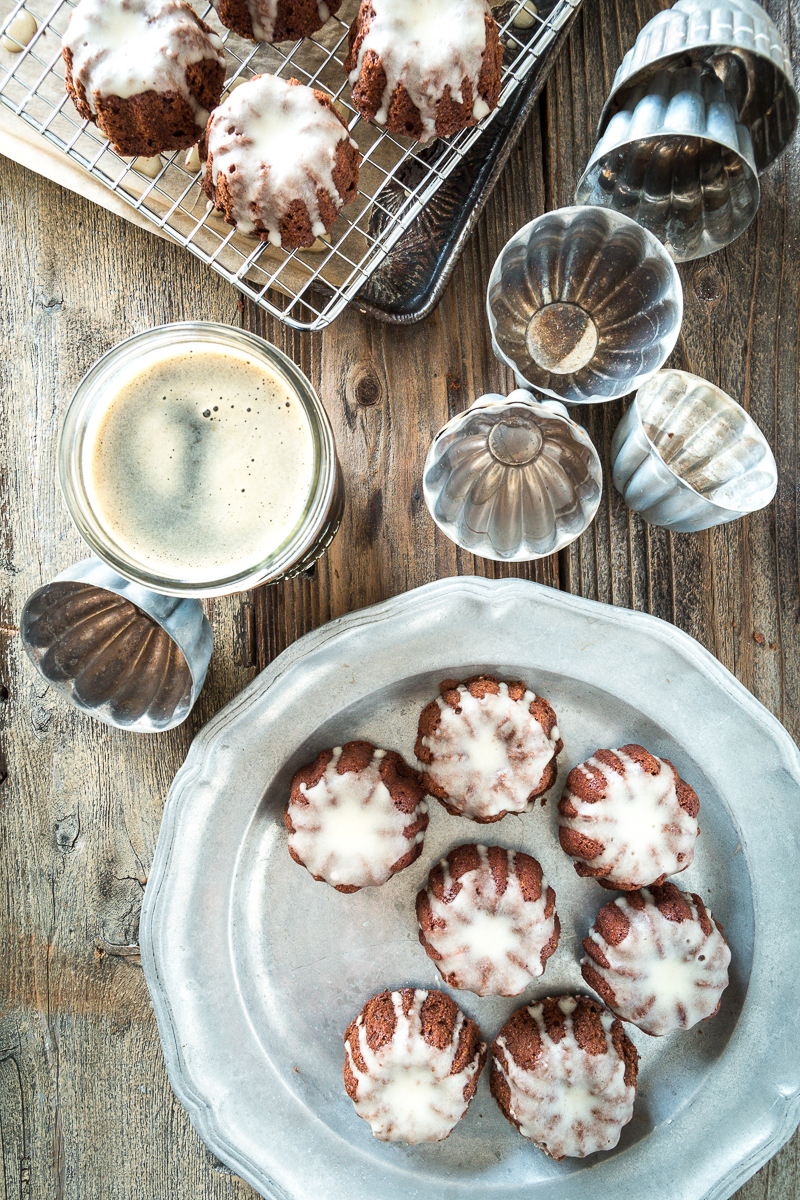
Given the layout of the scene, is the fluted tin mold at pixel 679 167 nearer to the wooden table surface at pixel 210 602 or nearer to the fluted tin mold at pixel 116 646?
the wooden table surface at pixel 210 602

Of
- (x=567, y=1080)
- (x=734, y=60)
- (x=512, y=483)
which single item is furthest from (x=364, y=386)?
(x=567, y=1080)

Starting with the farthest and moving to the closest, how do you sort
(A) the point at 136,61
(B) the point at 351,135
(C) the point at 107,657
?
1. (C) the point at 107,657
2. (B) the point at 351,135
3. (A) the point at 136,61

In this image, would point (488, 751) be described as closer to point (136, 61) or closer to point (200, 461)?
point (200, 461)

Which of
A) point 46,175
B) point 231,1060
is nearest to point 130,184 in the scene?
point 46,175

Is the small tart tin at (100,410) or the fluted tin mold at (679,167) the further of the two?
the fluted tin mold at (679,167)

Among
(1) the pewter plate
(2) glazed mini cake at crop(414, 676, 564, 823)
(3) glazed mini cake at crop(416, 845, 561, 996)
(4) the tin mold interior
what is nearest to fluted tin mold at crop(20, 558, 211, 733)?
→ (4) the tin mold interior

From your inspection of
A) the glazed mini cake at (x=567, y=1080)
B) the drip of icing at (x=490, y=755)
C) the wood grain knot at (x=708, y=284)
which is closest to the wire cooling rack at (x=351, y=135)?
the wood grain knot at (x=708, y=284)

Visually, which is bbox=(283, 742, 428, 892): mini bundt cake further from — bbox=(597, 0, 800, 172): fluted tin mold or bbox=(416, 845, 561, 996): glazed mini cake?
bbox=(597, 0, 800, 172): fluted tin mold
